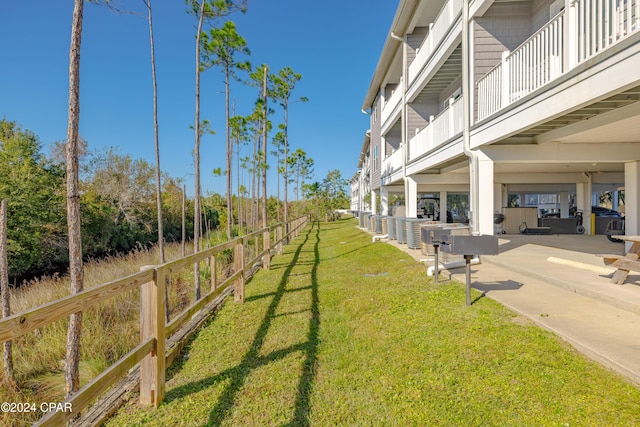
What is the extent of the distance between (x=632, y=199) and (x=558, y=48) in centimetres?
411

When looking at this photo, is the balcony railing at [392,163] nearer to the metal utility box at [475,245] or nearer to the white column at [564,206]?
the white column at [564,206]

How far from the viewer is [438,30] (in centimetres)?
933

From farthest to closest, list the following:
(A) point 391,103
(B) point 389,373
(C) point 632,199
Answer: (A) point 391,103 → (C) point 632,199 → (B) point 389,373

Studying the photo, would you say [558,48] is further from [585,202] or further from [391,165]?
[391,165]

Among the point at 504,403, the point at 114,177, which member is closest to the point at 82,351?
the point at 504,403

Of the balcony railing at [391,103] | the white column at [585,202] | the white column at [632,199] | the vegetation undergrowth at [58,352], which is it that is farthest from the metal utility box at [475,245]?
the white column at [585,202]

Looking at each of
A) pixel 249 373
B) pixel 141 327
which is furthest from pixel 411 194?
pixel 141 327

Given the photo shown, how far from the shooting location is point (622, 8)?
381cm

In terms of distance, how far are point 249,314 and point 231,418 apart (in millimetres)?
2433

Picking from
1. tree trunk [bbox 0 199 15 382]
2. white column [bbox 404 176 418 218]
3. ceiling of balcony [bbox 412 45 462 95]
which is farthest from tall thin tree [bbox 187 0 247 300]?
white column [bbox 404 176 418 218]

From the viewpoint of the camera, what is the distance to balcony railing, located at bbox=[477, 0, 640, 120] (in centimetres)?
387

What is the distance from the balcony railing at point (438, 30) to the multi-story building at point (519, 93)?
4cm

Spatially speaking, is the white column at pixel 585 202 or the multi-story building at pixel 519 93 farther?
the white column at pixel 585 202

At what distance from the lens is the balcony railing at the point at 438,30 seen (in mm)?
8094
